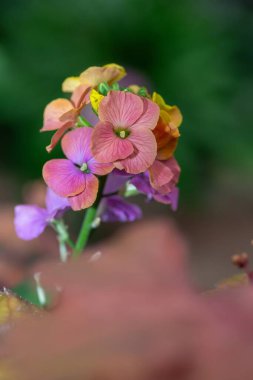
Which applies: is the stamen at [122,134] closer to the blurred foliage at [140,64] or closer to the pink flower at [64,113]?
the pink flower at [64,113]

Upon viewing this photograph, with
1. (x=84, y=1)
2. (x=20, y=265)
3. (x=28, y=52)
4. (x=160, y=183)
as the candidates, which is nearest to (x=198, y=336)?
(x=160, y=183)

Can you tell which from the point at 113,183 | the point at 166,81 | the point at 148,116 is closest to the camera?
the point at 148,116

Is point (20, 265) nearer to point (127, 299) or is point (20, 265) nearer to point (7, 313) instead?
point (7, 313)

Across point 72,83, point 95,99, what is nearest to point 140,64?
point 72,83

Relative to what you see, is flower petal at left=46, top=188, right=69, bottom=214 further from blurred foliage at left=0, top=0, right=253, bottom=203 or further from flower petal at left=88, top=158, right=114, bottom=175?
blurred foliage at left=0, top=0, right=253, bottom=203

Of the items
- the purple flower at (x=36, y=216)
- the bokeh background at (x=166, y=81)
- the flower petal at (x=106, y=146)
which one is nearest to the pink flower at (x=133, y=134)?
the flower petal at (x=106, y=146)

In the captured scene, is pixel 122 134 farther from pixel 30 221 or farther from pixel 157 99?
pixel 30 221
